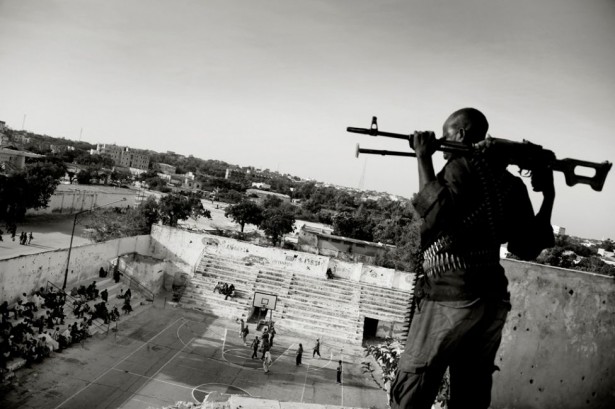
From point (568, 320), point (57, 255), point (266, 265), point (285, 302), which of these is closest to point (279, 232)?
point (266, 265)

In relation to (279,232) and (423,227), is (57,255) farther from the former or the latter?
(279,232)

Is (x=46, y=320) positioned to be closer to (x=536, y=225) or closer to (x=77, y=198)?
(x=536, y=225)

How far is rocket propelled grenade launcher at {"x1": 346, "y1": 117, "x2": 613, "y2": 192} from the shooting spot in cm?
240

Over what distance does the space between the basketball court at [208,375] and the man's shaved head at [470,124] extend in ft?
42.2

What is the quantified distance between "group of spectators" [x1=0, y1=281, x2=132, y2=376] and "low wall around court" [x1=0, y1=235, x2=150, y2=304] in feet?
1.48

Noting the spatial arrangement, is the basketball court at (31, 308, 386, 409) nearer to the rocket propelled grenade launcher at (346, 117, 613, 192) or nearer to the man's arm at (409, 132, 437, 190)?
the rocket propelled grenade launcher at (346, 117, 613, 192)

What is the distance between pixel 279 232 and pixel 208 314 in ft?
61.3

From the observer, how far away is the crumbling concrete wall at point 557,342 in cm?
432

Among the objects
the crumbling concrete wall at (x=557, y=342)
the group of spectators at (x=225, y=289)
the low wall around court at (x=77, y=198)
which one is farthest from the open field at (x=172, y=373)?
the low wall around court at (x=77, y=198)

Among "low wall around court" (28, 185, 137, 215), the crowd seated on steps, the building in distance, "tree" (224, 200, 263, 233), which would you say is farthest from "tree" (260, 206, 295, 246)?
the building in distance

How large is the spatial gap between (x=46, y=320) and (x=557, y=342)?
17.3m

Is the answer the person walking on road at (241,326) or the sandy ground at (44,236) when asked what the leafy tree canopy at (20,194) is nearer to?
the sandy ground at (44,236)

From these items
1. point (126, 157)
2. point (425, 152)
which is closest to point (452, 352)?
point (425, 152)

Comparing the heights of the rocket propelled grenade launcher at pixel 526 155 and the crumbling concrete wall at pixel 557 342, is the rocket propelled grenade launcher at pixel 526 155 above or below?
above
